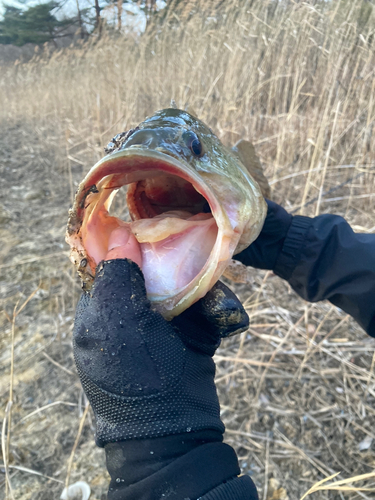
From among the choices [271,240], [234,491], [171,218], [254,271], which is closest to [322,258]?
[271,240]

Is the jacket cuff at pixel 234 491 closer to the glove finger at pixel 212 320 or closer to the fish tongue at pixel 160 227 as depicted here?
the glove finger at pixel 212 320

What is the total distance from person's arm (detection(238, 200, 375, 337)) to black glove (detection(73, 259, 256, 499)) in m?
0.83

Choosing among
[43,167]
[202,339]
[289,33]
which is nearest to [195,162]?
[202,339]

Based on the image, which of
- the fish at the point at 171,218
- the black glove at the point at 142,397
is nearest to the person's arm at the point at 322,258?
the fish at the point at 171,218

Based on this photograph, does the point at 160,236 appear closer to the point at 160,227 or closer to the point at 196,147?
the point at 160,227

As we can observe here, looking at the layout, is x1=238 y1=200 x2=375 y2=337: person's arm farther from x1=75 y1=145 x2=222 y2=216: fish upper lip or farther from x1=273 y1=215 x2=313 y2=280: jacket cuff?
x1=75 y1=145 x2=222 y2=216: fish upper lip

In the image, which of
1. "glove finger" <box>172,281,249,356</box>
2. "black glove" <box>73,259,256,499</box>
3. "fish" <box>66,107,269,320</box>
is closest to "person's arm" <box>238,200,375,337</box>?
"fish" <box>66,107,269,320</box>

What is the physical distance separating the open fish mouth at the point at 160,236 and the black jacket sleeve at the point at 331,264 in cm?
81

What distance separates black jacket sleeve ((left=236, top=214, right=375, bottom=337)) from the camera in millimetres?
1613

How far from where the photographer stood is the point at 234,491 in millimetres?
980

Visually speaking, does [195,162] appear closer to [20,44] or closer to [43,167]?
[43,167]

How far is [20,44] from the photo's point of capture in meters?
10.9

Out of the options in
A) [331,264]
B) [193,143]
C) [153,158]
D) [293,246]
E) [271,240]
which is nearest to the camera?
[153,158]

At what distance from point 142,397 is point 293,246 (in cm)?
122
